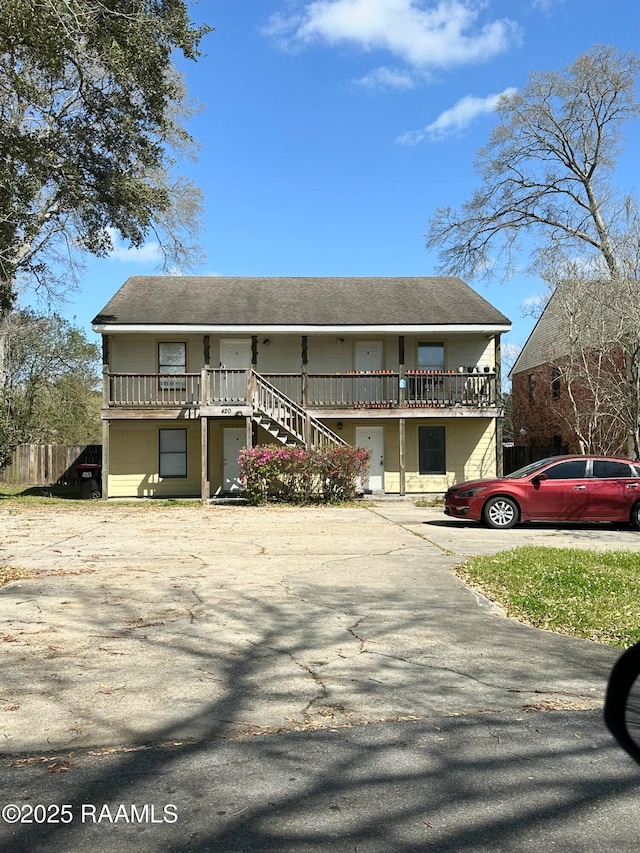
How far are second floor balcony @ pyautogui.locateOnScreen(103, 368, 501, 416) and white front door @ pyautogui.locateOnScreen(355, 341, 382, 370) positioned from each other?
1.43 meters

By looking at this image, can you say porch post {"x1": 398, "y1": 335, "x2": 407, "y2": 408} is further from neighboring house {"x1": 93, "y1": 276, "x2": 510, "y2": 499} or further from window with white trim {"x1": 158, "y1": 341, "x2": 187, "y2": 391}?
window with white trim {"x1": 158, "y1": 341, "x2": 187, "y2": 391}

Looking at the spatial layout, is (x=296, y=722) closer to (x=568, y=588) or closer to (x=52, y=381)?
(x=568, y=588)

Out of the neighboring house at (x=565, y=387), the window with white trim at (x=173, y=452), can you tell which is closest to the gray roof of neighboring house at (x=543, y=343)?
the neighboring house at (x=565, y=387)

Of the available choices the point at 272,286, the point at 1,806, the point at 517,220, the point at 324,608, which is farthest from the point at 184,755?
the point at 517,220

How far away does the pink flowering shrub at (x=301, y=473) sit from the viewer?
1906 cm

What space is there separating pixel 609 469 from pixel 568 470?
81cm

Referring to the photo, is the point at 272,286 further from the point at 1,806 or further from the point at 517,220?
the point at 1,806

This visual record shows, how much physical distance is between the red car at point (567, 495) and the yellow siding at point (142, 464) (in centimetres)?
1225

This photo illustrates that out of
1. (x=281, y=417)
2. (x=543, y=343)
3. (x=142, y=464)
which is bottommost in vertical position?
(x=142, y=464)

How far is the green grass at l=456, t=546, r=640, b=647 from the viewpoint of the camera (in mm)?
6078

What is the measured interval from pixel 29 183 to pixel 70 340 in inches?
724

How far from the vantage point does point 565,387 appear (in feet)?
87.7

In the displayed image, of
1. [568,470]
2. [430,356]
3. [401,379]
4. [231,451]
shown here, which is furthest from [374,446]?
[568,470]

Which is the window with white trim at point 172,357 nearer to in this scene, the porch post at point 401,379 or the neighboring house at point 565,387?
the porch post at point 401,379
